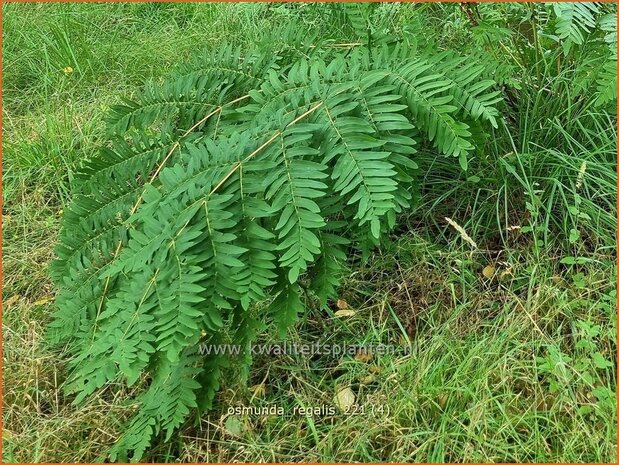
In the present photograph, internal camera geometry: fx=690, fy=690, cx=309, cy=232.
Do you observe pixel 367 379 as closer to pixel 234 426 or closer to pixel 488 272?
pixel 234 426

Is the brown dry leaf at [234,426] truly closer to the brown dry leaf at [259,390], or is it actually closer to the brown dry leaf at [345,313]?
the brown dry leaf at [259,390]

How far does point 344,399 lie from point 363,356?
0.19 meters

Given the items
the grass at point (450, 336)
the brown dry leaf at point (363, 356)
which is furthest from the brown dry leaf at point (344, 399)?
the brown dry leaf at point (363, 356)

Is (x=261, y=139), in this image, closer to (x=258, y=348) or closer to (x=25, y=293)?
(x=258, y=348)

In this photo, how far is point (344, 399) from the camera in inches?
82.7

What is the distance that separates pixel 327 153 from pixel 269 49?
707 mm

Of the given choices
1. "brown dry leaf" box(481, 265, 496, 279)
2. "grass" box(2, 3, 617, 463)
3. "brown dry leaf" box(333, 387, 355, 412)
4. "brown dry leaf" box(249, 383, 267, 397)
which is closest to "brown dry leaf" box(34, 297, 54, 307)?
"grass" box(2, 3, 617, 463)

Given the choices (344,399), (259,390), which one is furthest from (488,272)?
(259,390)

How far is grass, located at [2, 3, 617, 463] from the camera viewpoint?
76.5 inches

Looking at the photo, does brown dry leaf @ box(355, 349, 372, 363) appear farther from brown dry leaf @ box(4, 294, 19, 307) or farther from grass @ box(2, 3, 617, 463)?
brown dry leaf @ box(4, 294, 19, 307)

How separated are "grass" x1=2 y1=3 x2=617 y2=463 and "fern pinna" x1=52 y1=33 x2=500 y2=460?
18cm

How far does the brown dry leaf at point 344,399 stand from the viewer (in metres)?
2.09

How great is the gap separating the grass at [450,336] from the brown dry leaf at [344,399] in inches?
1.0

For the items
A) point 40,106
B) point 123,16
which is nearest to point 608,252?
point 40,106
